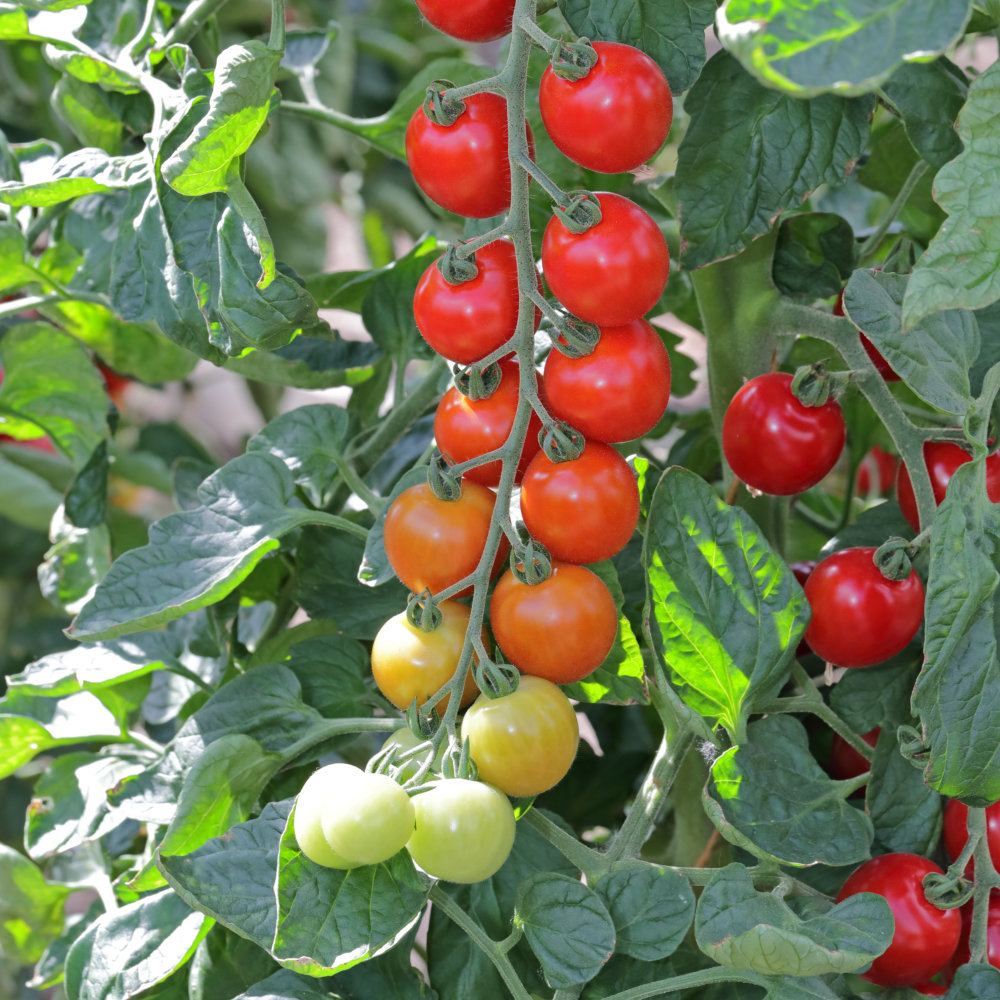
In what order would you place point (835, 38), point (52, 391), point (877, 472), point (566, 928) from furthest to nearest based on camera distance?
point (877, 472)
point (52, 391)
point (566, 928)
point (835, 38)

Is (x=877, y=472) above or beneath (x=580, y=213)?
beneath

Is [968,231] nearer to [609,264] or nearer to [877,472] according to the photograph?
[609,264]

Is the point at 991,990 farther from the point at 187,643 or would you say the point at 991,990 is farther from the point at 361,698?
the point at 187,643

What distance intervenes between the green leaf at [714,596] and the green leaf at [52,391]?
0.33m

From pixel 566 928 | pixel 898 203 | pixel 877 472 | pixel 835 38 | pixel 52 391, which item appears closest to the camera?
pixel 835 38

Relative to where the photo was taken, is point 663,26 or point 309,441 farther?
point 309,441

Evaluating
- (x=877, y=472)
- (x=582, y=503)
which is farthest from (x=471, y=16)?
(x=877, y=472)

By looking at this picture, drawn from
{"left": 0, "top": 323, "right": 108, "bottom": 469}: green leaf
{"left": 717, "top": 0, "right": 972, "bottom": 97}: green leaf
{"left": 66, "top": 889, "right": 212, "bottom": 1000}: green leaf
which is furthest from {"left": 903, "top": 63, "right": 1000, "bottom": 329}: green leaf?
{"left": 0, "top": 323, "right": 108, "bottom": 469}: green leaf

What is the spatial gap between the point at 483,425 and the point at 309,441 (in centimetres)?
15

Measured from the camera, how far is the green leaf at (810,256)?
17.4 inches

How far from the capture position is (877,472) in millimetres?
692

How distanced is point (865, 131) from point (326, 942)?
0.30 m

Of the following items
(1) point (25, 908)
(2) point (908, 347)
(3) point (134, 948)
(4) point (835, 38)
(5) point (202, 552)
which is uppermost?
(4) point (835, 38)

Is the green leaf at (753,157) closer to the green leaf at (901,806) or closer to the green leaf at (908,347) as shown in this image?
the green leaf at (908,347)
